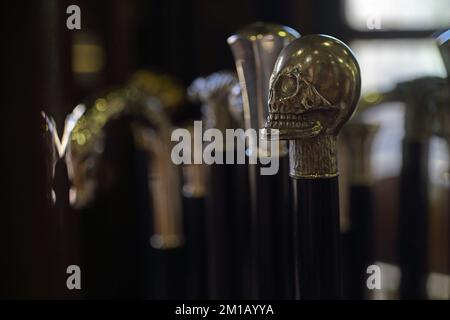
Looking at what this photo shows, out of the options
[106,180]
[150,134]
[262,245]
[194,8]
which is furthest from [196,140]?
[194,8]

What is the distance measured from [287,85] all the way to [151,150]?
0.40 m

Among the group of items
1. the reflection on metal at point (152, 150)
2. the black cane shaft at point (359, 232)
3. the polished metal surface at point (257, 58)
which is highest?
the polished metal surface at point (257, 58)

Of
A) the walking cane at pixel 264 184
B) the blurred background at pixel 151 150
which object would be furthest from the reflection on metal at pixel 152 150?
the walking cane at pixel 264 184

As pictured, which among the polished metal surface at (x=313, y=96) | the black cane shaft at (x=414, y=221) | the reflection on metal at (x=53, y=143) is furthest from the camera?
the black cane shaft at (x=414, y=221)

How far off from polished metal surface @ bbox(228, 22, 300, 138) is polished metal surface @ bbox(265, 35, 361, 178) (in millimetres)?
45

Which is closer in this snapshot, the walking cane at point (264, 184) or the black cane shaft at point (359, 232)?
the walking cane at point (264, 184)

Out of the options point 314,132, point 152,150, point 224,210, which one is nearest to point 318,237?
point 314,132

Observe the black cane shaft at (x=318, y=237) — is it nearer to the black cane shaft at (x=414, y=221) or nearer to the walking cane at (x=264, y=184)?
the walking cane at (x=264, y=184)

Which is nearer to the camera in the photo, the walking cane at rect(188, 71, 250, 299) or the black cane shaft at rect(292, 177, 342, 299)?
the black cane shaft at rect(292, 177, 342, 299)

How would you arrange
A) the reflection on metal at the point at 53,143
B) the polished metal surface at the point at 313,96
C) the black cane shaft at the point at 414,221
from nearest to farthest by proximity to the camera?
the polished metal surface at the point at 313,96
the reflection on metal at the point at 53,143
the black cane shaft at the point at 414,221

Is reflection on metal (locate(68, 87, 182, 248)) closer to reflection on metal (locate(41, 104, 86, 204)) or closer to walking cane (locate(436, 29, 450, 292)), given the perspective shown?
reflection on metal (locate(41, 104, 86, 204))

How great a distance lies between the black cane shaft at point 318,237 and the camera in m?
0.41

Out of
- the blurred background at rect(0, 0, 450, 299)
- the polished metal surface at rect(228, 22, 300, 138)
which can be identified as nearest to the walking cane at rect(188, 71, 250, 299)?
the blurred background at rect(0, 0, 450, 299)

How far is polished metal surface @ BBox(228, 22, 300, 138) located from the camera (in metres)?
0.44
